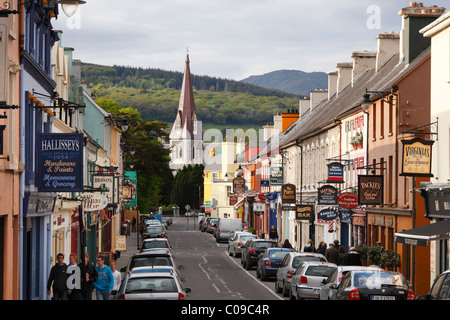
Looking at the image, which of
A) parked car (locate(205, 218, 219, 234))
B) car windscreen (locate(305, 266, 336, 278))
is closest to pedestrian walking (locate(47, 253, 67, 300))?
car windscreen (locate(305, 266, 336, 278))

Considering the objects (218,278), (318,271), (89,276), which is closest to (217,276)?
(218,278)

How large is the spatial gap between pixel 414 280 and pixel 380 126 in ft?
27.6

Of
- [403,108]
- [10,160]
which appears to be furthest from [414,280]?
[10,160]

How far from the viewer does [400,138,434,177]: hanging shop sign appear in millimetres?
25891

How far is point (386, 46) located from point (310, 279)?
22.9m

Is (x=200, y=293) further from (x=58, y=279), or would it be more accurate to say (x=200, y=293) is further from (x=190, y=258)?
(x=190, y=258)

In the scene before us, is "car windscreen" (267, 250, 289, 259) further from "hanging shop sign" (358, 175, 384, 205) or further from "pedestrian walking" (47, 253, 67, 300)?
"pedestrian walking" (47, 253, 67, 300)

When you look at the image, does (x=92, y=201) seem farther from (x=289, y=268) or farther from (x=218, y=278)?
(x=218, y=278)

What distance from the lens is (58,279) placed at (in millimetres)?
20938

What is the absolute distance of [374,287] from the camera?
764 inches

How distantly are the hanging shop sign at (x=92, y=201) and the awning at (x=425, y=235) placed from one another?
12058 millimetres

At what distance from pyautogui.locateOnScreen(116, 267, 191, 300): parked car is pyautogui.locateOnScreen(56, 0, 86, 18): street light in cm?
629

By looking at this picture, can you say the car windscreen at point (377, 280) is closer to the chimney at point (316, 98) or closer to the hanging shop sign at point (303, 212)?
the hanging shop sign at point (303, 212)
